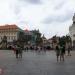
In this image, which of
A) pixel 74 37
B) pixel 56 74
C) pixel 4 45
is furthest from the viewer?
pixel 74 37

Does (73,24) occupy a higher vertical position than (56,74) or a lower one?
higher

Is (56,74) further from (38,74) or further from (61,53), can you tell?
(61,53)

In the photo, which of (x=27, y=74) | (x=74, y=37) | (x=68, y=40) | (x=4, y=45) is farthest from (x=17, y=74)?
(x=74, y=37)

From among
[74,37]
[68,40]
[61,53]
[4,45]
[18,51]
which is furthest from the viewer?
[74,37]

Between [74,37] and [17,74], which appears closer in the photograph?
[17,74]

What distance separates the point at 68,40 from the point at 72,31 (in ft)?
57.2

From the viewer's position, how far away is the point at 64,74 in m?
18.4

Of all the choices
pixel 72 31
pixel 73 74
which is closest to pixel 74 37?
pixel 72 31

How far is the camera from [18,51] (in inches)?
1677

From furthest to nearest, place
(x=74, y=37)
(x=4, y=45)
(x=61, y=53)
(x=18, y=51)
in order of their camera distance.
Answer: (x=74, y=37)
(x=4, y=45)
(x=18, y=51)
(x=61, y=53)

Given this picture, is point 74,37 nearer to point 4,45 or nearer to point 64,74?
point 4,45

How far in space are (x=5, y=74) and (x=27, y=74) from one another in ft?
3.64

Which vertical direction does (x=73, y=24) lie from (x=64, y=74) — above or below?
above

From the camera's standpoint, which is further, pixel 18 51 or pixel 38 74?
pixel 18 51
